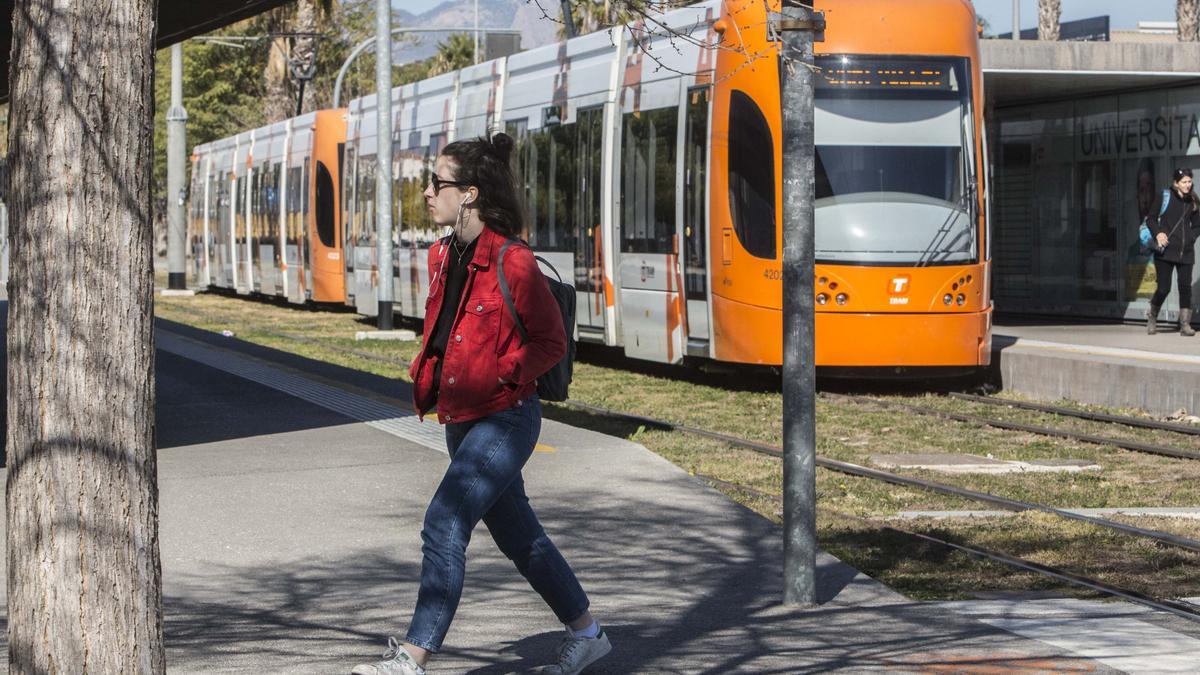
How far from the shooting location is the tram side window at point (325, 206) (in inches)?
1257

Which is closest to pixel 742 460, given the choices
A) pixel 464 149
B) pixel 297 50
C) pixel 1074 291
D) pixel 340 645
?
pixel 340 645

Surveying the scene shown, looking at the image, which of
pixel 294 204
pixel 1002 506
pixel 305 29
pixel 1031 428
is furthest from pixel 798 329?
pixel 305 29

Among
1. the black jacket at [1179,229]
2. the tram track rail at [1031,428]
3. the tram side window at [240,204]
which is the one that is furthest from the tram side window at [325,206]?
the tram track rail at [1031,428]

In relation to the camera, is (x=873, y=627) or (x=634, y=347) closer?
(x=873, y=627)

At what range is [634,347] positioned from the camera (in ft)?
59.8

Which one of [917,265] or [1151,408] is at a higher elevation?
[917,265]

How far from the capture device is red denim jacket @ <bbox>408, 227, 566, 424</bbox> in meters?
5.38

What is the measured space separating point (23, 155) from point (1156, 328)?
60.4 feet

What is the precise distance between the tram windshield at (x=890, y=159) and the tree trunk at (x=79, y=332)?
12247 mm

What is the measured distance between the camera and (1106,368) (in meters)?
15.7

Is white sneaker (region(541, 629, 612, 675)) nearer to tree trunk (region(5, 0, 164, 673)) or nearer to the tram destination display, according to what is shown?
tree trunk (region(5, 0, 164, 673))

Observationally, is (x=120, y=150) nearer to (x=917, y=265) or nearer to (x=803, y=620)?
(x=803, y=620)

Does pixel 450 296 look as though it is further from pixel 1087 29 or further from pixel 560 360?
pixel 1087 29

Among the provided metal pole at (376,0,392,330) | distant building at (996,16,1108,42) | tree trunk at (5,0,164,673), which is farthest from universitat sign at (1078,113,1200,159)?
distant building at (996,16,1108,42)
